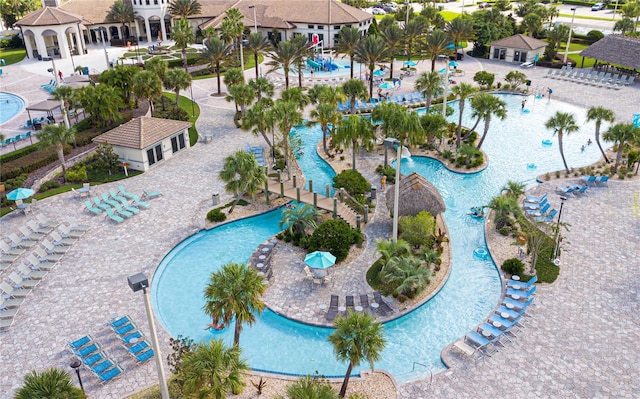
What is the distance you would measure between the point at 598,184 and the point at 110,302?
114 ft

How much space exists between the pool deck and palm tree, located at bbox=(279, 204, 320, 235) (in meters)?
4.20

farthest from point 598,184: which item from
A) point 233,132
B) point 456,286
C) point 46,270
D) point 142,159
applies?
point 46,270

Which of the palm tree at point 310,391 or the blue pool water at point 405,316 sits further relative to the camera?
the blue pool water at point 405,316

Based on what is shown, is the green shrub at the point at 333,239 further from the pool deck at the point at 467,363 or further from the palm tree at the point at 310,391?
the palm tree at the point at 310,391

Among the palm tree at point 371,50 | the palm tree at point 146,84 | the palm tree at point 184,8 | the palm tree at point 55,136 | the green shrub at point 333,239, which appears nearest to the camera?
the green shrub at point 333,239

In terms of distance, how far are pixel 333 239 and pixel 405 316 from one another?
6356 mm

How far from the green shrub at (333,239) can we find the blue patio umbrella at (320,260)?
1432 mm

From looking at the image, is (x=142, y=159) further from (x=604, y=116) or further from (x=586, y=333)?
(x=604, y=116)

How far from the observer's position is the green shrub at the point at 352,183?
123 feet

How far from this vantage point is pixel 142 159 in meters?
41.9

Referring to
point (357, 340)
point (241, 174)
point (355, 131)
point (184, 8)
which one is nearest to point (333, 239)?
point (241, 174)

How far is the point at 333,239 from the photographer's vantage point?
99.9ft

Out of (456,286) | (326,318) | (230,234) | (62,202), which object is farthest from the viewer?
(62,202)

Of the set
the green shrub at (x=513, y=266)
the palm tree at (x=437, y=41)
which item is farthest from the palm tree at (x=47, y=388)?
the palm tree at (x=437, y=41)
